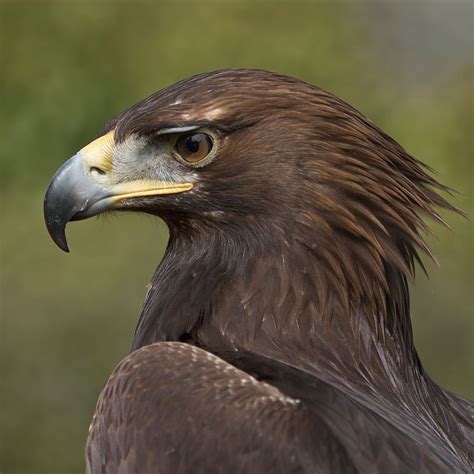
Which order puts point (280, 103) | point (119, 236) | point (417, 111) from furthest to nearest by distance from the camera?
1. point (417, 111)
2. point (119, 236)
3. point (280, 103)

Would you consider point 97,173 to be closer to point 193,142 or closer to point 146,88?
point 193,142

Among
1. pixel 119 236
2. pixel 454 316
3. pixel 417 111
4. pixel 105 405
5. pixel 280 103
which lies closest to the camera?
pixel 105 405

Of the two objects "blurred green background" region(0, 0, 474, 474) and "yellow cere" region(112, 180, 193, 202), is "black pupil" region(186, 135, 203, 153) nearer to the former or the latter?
"yellow cere" region(112, 180, 193, 202)

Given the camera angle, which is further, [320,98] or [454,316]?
[454,316]

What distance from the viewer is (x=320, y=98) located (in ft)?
12.8

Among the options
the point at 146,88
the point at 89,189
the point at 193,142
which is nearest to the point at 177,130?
the point at 193,142

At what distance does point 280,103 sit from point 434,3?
975 centimetres

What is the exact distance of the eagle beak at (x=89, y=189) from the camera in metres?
3.93

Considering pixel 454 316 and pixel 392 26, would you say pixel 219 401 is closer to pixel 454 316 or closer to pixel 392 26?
pixel 454 316

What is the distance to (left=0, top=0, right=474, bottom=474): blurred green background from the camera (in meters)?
9.55

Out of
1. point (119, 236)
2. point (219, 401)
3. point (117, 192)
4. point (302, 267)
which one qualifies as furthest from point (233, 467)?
point (119, 236)

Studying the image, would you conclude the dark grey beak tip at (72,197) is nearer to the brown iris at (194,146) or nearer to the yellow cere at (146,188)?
the yellow cere at (146,188)

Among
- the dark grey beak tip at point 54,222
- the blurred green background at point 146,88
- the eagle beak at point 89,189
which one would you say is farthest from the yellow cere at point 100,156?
the blurred green background at point 146,88

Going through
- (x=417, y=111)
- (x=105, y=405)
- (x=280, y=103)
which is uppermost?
(x=417, y=111)
